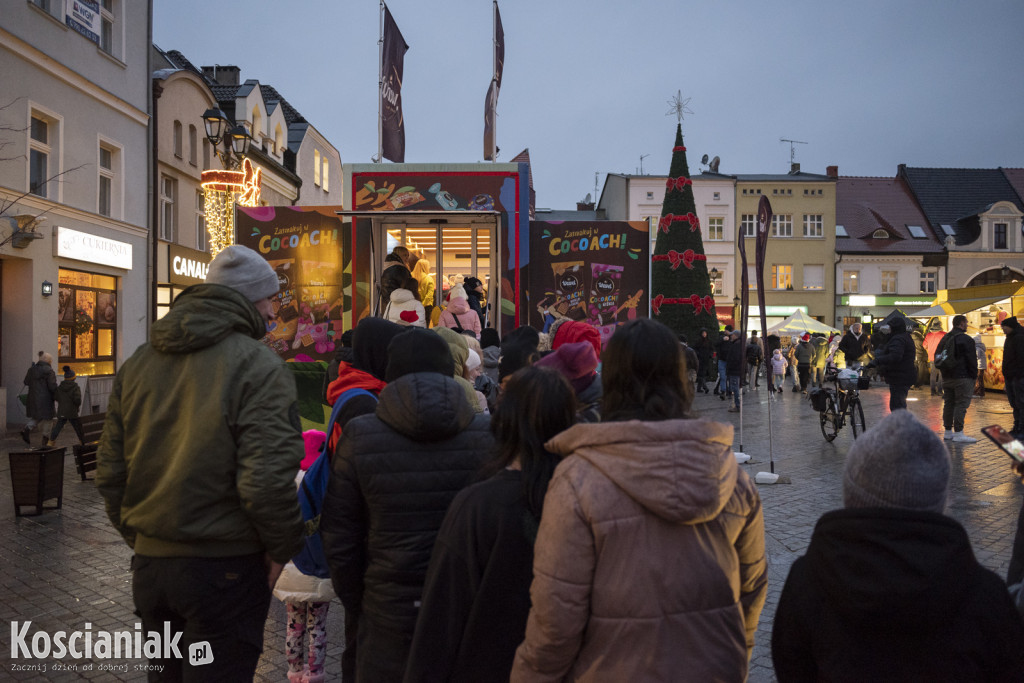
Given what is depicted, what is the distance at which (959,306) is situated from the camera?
26.8m

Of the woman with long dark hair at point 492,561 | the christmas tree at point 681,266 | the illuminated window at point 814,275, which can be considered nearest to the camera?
the woman with long dark hair at point 492,561

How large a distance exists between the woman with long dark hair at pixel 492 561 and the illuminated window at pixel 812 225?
49.2m

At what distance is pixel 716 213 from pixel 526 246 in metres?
39.1

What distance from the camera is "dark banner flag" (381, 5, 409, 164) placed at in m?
13.5

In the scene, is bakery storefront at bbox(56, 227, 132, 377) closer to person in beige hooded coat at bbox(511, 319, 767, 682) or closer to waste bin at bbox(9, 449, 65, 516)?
waste bin at bbox(9, 449, 65, 516)

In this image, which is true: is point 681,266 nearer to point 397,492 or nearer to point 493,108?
point 493,108

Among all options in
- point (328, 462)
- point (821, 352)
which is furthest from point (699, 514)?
point (821, 352)

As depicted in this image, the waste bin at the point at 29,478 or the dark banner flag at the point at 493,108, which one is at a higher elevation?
the dark banner flag at the point at 493,108

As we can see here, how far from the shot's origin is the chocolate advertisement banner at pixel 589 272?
37.4 feet

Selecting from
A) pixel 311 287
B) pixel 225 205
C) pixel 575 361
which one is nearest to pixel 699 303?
pixel 225 205

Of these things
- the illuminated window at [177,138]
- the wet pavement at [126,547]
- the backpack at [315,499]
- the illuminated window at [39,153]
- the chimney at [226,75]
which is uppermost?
the chimney at [226,75]

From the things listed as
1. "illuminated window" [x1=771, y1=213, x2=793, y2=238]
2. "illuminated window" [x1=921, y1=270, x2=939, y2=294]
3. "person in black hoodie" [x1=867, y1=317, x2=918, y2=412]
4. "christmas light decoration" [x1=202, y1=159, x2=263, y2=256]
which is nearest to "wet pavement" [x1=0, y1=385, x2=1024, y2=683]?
"person in black hoodie" [x1=867, y1=317, x2=918, y2=412]

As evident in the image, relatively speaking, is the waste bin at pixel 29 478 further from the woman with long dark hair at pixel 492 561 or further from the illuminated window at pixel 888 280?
the illuminated window at pixel 888 280

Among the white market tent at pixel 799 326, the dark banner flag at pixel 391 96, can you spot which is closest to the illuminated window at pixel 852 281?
the white market tent at pixel 799 326
